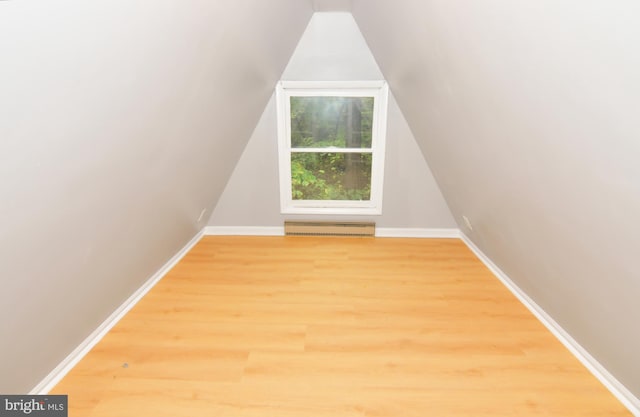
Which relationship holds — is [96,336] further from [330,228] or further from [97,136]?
[330,228]

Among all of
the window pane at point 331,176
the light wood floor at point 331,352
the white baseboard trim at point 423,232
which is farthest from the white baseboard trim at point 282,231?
the light wood floor at point 331,352

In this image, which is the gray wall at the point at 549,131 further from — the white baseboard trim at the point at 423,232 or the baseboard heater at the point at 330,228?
the baseboard heater at the point at 330,228

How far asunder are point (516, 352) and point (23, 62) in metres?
2.64

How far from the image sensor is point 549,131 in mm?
1369

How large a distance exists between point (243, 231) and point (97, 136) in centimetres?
277

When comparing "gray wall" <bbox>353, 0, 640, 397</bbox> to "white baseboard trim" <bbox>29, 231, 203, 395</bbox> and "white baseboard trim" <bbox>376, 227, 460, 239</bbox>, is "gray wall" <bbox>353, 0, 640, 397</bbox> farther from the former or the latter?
"white baseboard trim" <bbox>29, 231, 203, 395</bbox>

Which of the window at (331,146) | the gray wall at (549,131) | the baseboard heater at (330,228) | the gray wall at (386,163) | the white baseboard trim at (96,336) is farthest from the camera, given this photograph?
the baseboard heater at (330,228)

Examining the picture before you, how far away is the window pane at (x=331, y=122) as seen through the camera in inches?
151

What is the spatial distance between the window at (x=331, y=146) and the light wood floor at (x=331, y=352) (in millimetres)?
1019

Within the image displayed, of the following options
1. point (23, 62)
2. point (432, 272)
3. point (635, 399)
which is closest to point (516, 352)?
point (635, 399)

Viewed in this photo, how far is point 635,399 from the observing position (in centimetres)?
180

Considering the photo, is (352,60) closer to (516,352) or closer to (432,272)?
(432,272)

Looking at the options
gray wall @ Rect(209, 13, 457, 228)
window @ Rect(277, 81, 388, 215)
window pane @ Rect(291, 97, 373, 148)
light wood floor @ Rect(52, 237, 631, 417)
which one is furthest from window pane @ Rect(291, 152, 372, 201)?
light wood floor @ Rect(52, 237, 631, 417)

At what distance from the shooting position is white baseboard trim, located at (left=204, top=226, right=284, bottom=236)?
4.11 metres
